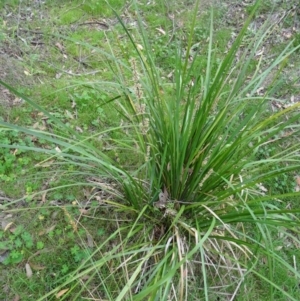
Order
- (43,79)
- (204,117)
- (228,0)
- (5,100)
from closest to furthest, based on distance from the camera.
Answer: (204,117)
(5,100)
(43,79)
(228,0)

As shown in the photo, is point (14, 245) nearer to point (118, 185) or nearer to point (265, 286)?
point (118, 185)

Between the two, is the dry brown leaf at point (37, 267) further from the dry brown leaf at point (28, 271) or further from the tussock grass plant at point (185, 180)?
the tussock grass plant at point (185, 180)

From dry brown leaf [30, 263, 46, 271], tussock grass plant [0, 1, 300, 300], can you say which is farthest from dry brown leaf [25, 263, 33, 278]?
tussock grass plant [0, 1, 300, 300]

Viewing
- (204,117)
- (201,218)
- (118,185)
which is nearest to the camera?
(204,117)

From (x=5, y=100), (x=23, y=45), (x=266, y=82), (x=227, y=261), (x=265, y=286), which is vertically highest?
(x=23, y=45)

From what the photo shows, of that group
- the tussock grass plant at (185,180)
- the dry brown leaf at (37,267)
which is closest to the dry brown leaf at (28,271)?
the dry brown leaf at (37,267)

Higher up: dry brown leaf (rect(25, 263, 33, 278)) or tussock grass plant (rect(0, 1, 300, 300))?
tussock grass plant (rect(0, 1, 300, 300))

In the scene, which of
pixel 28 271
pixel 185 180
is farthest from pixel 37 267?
pixel 185 180

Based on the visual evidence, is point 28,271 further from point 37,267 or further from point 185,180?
point 185,180

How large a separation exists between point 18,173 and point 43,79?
3.33 ft

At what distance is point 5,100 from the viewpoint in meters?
3.08

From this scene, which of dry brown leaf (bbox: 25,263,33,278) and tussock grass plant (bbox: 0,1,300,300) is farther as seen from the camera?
dry brown leaf (bbox: 25,263,33,278)

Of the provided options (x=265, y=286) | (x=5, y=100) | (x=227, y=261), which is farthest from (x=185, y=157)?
(x=5, y=100)

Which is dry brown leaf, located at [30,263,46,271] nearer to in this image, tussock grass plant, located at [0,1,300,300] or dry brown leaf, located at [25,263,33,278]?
dry brown leaf, located at [25,263,33,278]
